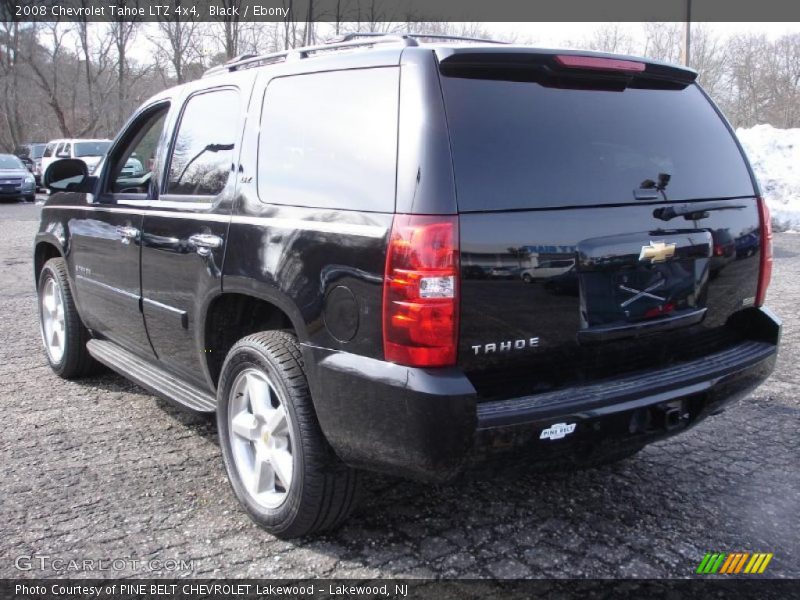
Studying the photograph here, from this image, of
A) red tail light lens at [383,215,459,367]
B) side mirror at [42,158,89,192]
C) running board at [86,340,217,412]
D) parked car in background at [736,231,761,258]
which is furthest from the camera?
Result: side mirror at [42,158,89,192]

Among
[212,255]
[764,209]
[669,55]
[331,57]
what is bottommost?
[212,255]

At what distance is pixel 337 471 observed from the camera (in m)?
2.87

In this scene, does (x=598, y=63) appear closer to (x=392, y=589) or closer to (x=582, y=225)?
(x=582, y=225)

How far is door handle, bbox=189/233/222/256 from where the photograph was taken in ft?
10.8

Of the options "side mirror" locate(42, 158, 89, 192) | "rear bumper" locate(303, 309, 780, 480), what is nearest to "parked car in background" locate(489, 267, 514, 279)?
"rear bumper" locate(303, 309, 780, 480)

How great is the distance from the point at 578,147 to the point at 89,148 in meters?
24.7

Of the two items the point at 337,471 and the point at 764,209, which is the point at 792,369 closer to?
the point at 764,209

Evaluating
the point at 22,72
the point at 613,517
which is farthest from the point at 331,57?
the point at 22,72

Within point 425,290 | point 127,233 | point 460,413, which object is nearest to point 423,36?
point 425,290

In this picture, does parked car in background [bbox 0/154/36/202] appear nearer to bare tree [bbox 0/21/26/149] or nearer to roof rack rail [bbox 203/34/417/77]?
bare tree [bbox 0/21/26/149]

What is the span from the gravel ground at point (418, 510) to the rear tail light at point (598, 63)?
150 centimetres

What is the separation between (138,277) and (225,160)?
1.01 meters

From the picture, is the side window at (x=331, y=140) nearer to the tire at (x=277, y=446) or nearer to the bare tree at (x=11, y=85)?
the tire at (x=277, y=446)

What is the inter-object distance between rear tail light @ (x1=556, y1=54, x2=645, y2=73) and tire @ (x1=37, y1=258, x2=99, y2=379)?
3.77 metres
